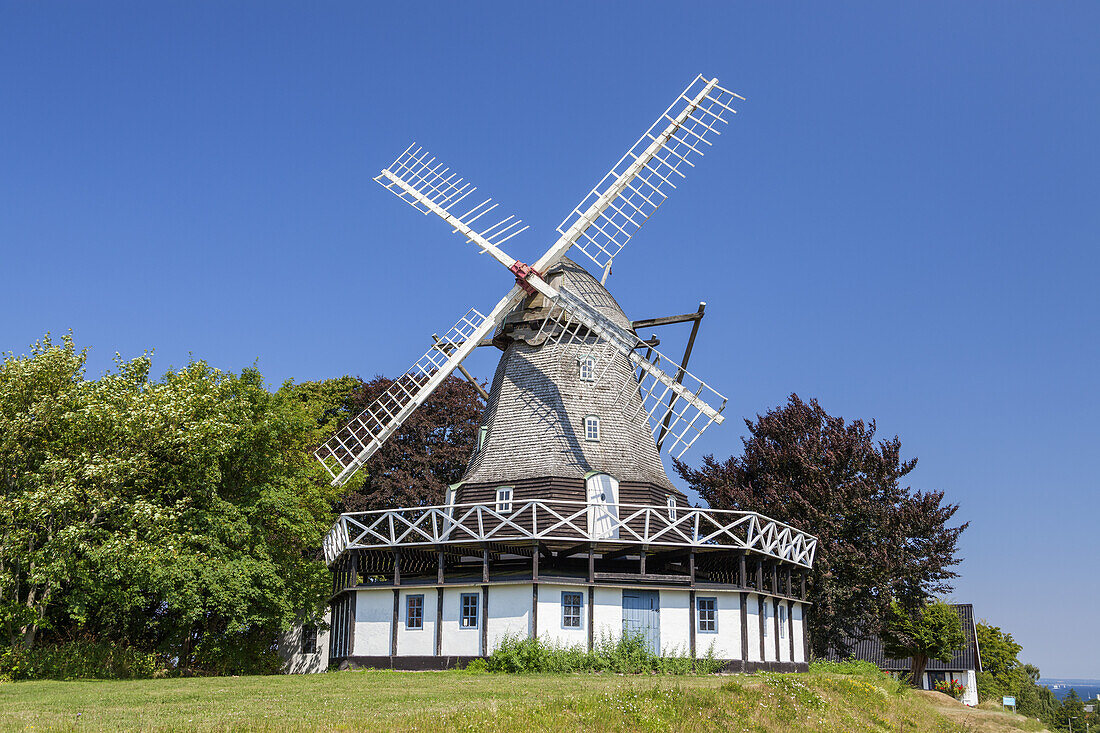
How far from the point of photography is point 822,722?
17.8m

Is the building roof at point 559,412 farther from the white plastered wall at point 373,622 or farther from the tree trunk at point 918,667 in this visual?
the tree trunk at point 918,667

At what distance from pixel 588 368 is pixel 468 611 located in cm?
935

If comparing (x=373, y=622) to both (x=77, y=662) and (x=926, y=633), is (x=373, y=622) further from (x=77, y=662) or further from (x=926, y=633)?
(x=926, y=633)

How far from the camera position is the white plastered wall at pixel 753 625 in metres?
26.4

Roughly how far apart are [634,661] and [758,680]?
174 inches

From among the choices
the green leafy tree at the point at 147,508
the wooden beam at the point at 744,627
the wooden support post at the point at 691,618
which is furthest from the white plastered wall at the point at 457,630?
the wooden beam at the point at 744,627

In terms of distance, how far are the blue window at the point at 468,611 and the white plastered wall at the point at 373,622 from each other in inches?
94.3

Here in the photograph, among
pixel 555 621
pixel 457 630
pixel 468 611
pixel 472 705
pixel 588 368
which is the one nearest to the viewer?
pixel 472 705

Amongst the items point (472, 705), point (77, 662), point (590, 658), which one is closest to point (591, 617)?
point (590, 658)

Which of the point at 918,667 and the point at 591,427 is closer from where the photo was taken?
the point at 591,427

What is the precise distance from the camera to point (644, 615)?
84.2 ft

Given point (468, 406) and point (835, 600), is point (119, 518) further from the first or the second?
point (835, 600)

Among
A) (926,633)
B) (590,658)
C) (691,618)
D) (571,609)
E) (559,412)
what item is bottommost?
(590,658)

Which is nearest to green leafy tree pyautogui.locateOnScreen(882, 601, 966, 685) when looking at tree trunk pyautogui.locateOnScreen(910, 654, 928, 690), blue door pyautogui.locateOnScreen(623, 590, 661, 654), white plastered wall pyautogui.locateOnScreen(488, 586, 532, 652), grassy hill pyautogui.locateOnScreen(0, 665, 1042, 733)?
tree trunk pyautogui.locateOnScreen(910, 654, 928, 690)
